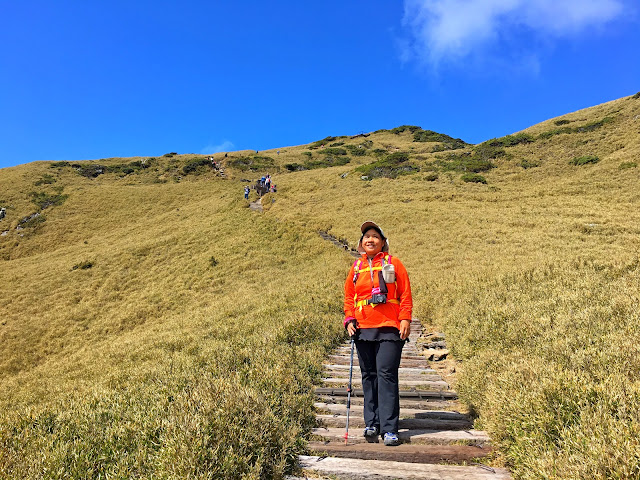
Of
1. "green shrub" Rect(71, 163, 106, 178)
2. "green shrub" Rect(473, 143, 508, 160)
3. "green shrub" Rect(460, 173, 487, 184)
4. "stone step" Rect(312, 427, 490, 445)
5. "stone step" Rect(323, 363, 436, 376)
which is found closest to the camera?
"stone step" Rect(312, 427, 490, 445)

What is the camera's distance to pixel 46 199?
1759 inches

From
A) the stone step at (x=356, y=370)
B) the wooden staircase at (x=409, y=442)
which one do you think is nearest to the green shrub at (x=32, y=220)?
the stone step at (x=356, y=370)

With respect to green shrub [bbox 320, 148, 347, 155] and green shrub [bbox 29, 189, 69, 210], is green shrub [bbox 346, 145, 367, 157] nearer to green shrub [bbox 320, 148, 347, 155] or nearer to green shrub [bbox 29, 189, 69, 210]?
green shrub [bbox 320, 148, 347, 155]

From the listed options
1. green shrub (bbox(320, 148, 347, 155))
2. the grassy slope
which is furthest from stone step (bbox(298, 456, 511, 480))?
green shrub (bbox(320, 148, 347, 155))

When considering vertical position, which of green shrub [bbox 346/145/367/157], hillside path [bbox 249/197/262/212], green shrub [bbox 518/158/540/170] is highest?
green shrub [bbox 346/145/367/157]

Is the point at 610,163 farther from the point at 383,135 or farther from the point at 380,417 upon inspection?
the point at 383,135

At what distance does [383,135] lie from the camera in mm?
94062

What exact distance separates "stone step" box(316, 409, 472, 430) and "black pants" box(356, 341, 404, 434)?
564 mm

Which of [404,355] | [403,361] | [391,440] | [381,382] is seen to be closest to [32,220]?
[404,355]

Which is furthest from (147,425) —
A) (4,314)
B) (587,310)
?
(4,314)

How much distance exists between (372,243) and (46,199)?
177 ft

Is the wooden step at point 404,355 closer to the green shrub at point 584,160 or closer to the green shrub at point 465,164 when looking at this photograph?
the green shrub at point 465,164

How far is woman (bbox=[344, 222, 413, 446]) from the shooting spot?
4.67 m

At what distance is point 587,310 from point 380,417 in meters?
5.41
